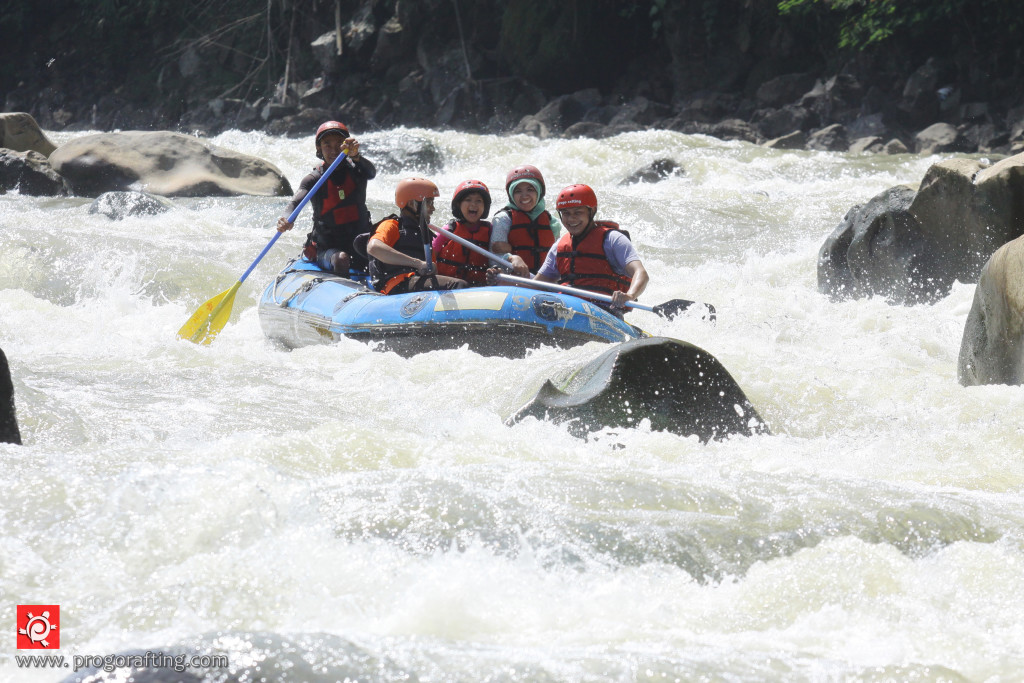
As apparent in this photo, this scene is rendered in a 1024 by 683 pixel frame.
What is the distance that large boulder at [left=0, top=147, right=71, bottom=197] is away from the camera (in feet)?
41.0

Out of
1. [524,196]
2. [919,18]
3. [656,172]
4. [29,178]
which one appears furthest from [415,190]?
[919,18]

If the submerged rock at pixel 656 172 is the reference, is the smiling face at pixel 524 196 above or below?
below

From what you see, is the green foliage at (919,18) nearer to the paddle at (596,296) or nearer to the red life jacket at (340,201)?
the red life jacket at (340,201)

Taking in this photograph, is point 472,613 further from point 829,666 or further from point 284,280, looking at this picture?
point 284,280

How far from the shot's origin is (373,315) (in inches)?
244

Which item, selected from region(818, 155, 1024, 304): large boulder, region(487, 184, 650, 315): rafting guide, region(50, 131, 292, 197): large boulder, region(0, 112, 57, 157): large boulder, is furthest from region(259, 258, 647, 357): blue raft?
region(0, 112, 57, 157): large boulder

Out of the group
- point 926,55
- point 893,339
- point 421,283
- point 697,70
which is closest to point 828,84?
point 926,55

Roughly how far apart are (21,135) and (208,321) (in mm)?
8828

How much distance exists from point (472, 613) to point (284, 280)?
500 centimetres

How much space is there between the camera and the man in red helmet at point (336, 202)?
727 cm

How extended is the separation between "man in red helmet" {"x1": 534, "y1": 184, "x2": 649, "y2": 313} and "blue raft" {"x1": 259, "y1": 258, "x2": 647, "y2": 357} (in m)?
0.42

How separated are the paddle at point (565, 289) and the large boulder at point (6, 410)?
9.66ft

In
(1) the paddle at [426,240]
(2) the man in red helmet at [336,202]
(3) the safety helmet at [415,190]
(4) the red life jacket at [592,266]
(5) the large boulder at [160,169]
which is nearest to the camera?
(4) the red life jacket at [592,266]

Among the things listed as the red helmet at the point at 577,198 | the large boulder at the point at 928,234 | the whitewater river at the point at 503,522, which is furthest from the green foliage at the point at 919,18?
the red helmet at the point at 577,198
